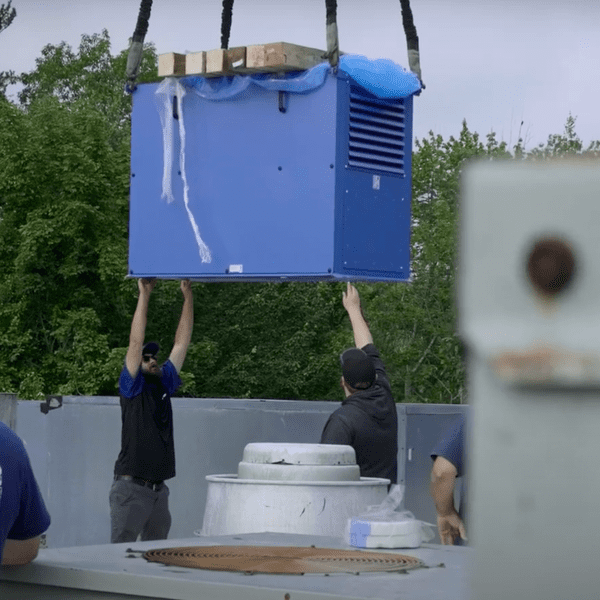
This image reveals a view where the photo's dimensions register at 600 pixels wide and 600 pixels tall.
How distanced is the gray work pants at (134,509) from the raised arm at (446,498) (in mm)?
2278

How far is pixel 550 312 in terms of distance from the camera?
808 millimetres

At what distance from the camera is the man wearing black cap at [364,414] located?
21.5 feet

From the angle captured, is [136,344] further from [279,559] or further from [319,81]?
[279,559]

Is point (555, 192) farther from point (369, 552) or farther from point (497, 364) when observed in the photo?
point (369, 552)

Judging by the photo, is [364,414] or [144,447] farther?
[144,447]

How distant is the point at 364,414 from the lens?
21.9 feet

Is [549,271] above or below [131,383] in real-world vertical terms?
above

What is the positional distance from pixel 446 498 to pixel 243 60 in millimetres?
2366

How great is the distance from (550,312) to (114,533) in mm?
7887

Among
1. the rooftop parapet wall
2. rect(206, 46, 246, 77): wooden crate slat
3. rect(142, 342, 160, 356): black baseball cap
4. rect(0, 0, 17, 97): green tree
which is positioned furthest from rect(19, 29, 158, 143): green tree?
rect(206, 46, 246, 77): wooden crate slat

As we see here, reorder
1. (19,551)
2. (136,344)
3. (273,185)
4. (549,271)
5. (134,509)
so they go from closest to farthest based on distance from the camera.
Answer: (549,271), (19,551), (273,185), (136,344), (134,509)

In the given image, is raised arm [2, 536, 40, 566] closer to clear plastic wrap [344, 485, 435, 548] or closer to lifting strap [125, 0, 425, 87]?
clear plastic wrap [344, 485, 435, 548]

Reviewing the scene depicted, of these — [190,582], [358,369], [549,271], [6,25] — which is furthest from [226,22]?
[6,25]

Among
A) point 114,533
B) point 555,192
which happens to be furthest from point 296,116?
point 555,192
